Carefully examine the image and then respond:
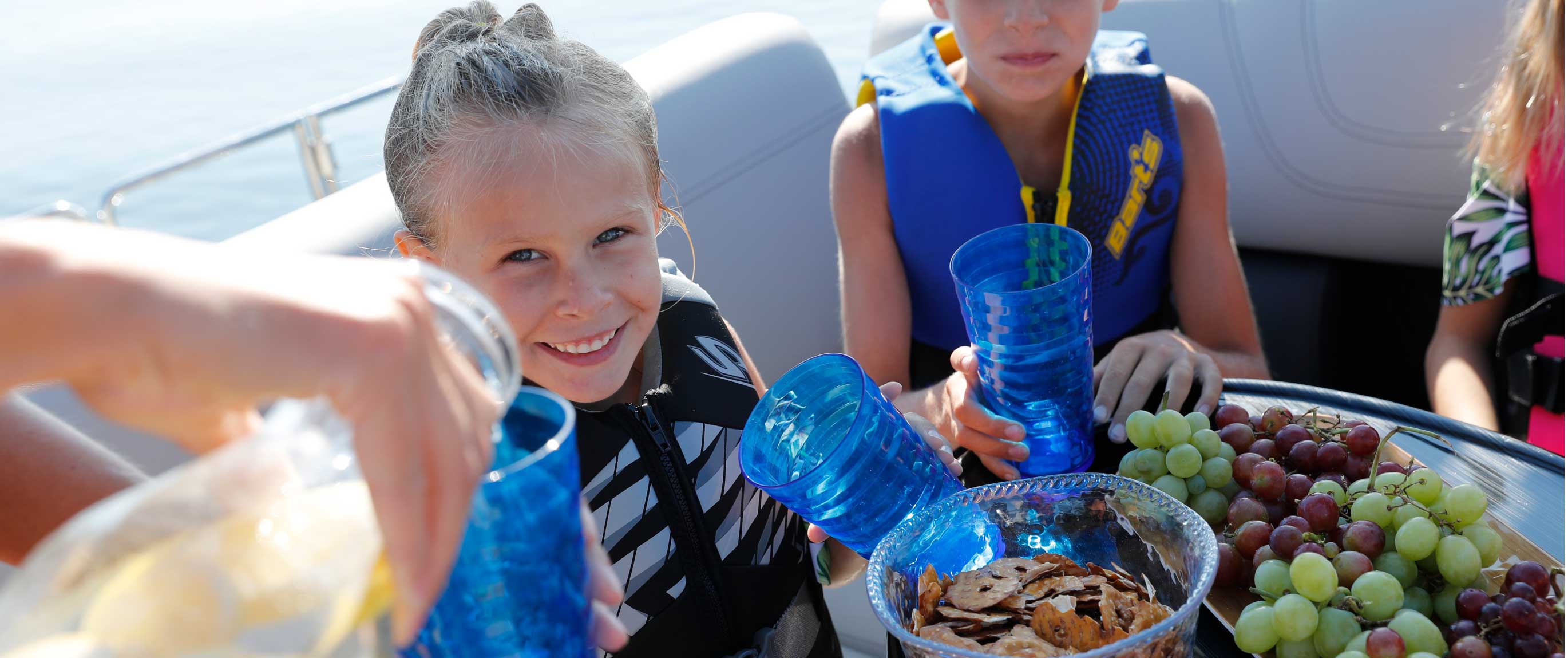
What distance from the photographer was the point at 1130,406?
126 cm

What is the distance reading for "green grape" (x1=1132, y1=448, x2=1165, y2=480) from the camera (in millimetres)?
1047

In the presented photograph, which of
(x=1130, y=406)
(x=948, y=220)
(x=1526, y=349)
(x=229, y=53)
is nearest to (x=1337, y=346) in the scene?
(x=1526, y=349)

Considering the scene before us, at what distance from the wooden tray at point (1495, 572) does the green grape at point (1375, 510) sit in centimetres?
3

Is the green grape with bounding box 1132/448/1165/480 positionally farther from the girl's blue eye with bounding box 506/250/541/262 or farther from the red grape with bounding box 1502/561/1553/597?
the girl's blue eye with bounding box 506/250/541/262

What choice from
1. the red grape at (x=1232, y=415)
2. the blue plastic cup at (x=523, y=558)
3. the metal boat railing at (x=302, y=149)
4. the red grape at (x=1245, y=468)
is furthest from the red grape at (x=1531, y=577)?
the metal boat railing at (x=302, y=149)

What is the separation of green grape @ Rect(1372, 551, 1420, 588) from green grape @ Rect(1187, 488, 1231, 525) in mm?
151

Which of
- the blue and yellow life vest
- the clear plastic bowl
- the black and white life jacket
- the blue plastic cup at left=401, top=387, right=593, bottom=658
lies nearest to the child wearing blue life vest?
the blue and yellow life vest

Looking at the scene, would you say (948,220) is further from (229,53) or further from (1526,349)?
(229,53)

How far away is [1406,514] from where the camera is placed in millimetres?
879

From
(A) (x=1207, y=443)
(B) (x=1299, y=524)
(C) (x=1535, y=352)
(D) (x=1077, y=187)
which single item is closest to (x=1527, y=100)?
(C) (x=1535, y=352)

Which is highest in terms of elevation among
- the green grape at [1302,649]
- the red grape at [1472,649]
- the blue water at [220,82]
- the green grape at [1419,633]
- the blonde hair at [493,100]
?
the blonde hair at [493,100]

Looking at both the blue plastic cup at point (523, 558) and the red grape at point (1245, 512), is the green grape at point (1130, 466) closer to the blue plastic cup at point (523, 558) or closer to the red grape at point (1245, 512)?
the red grape at point (1245, 512)

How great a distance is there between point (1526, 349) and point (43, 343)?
2.05 m

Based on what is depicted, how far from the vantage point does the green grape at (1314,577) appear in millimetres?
804
